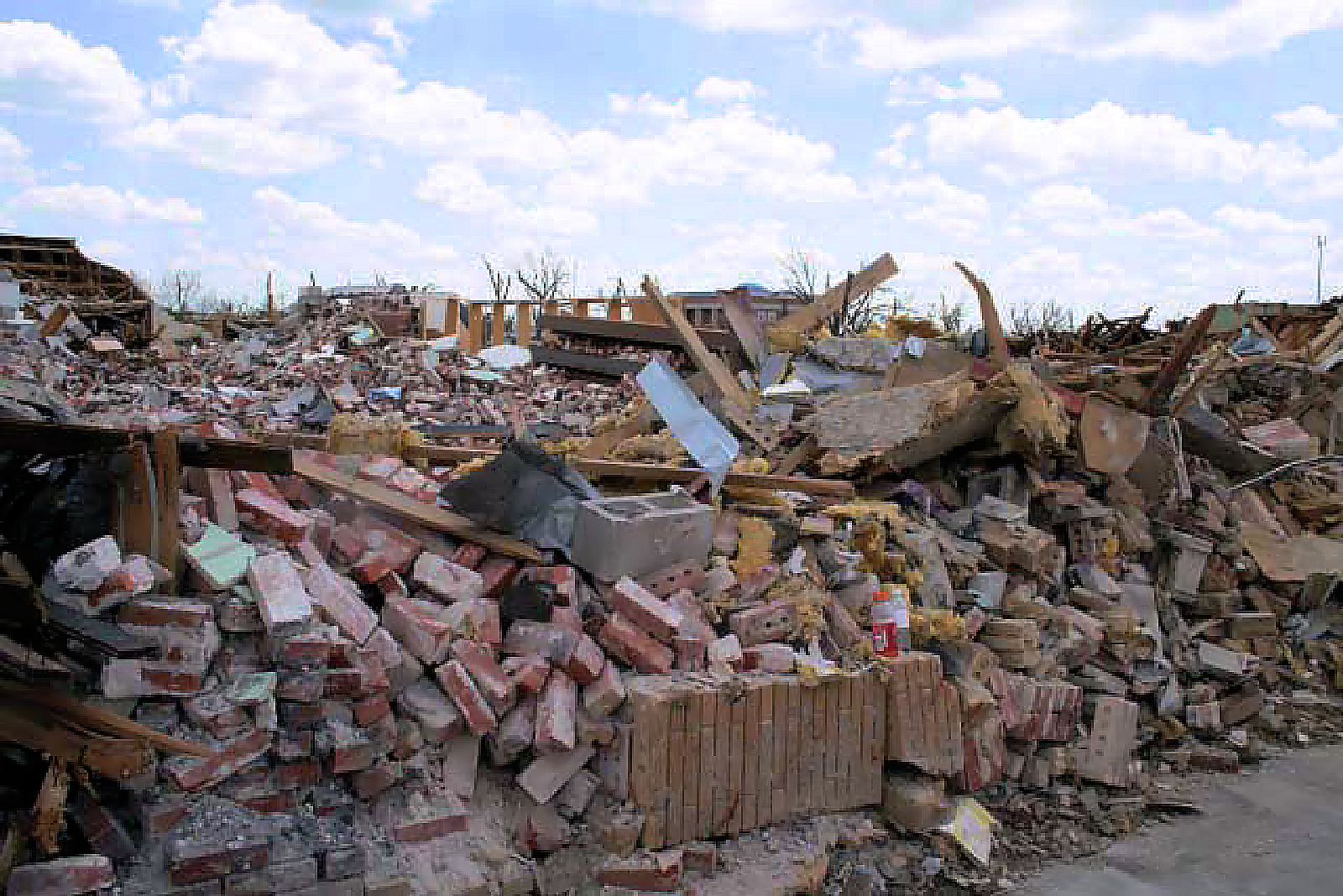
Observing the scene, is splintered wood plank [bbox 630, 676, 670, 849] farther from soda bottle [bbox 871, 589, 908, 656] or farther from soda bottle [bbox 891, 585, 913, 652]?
soda bottle [bbox 891, 585, 913, 652]

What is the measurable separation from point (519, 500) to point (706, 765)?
1.65 m

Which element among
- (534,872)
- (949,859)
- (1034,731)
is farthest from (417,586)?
(1034,731)

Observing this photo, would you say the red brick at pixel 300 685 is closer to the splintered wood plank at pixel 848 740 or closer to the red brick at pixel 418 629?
the red brick at pixel 418 629

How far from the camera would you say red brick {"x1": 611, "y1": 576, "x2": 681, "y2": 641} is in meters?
4.51

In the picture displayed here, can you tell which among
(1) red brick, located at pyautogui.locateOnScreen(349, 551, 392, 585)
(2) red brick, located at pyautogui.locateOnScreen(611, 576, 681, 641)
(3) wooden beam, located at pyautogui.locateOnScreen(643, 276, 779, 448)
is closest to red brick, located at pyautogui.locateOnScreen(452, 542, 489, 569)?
(1) red brick, located at pyautogui.locateOnScreen(349, 551, 392, 585)

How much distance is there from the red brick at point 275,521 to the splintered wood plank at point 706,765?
2.00 m

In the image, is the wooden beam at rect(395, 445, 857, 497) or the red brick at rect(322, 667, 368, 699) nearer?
the red brick at rect(322, 667, 368, 699)

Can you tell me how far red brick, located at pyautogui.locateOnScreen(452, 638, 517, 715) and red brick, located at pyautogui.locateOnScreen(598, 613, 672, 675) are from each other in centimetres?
54

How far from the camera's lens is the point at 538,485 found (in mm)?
4957

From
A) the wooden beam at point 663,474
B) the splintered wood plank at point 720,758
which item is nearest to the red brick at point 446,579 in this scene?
the splintered wood plank at point 720,758

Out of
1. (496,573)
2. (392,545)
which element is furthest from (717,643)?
(392,545)

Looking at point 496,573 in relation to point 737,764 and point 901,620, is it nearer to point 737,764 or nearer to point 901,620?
point 737,764

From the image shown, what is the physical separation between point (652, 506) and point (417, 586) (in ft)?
4.46

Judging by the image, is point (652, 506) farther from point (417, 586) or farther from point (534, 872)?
point (534, 872)
